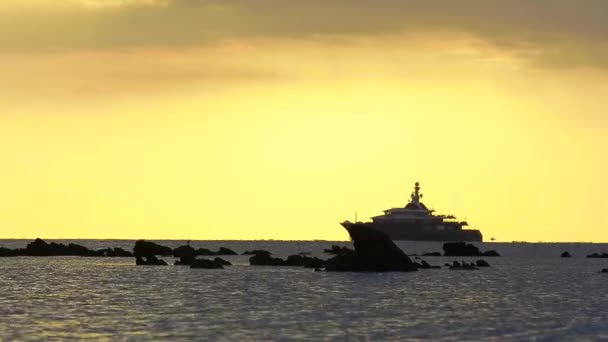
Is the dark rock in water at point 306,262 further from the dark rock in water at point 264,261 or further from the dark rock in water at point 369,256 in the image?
the dark rock in water at point 369,256

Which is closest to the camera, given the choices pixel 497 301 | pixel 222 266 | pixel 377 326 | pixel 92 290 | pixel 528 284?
pixel 377 326

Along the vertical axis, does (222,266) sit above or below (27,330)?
above

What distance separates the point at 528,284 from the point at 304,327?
48861mm

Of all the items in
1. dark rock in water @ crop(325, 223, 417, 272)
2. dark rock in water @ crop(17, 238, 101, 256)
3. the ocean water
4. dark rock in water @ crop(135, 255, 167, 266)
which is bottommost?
the ocean water

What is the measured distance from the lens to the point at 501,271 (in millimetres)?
136375

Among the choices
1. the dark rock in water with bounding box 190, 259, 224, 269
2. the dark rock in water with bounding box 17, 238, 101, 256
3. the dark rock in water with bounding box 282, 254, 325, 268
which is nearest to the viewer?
the dark rock in water with bounding box 190, 259, 224, 269

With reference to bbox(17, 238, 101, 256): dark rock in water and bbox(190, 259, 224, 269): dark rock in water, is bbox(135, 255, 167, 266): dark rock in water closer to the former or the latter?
bbox(190, 259, 224, 269): dark rock in water

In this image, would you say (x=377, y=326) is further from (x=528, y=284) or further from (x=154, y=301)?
(x=528, y=284)

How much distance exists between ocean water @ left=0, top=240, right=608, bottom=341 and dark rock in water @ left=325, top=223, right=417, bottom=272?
2204 millimetres

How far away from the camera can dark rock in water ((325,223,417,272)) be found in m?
113

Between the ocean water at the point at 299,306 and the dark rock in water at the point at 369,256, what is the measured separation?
220 cm

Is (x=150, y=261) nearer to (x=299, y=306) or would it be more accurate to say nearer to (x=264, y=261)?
(x=264, y=261)

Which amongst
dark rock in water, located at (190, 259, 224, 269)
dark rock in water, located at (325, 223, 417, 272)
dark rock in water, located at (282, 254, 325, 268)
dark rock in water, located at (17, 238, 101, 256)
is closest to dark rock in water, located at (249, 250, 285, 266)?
dark rock in water, located at (282, 254, 325, 268)

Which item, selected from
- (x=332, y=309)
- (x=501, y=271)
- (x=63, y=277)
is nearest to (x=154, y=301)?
(x=332, y=309)
